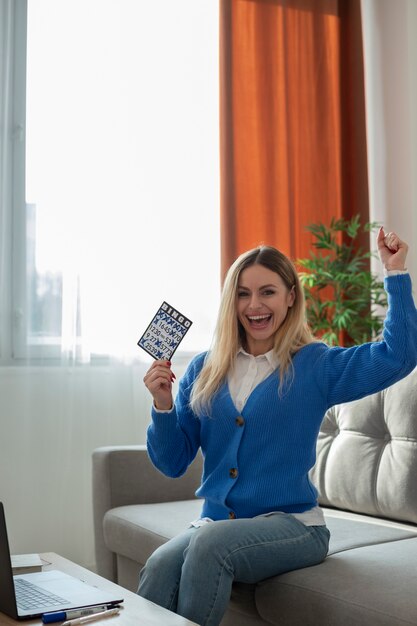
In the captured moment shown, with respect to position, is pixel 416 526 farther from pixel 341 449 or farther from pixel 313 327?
pixel 313 327

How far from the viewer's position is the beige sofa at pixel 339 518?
5.61ft

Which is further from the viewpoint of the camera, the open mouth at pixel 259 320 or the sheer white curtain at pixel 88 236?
the sheer white curtain at pixel 88 236

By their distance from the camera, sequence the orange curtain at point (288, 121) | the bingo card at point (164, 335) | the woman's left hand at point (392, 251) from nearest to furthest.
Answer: the woman's left hand at point (392, 251)
the bingo card at point (164, 335)
the orange curtain at point (288, 121)

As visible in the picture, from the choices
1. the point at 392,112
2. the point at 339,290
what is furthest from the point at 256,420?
the point at 392,112

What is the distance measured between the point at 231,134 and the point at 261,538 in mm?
2516

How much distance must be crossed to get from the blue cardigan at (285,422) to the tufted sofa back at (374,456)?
412mm

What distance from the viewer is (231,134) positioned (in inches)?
155

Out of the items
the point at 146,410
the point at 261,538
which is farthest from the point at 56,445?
the point at 261,538

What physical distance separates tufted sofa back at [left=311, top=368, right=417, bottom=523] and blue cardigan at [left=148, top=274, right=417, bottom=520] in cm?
41

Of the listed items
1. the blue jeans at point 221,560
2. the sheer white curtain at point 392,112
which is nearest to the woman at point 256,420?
the blue jeans at point 221,560

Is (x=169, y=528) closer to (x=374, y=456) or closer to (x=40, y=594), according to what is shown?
(x=374, y=456)

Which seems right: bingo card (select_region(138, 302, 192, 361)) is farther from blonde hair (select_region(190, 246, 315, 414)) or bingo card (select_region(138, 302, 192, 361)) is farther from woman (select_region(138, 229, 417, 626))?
blonde hair (select_region(190, 246, 315, 414))

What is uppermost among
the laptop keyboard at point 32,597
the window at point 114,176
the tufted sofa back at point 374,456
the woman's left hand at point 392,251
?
the window at point 114,176

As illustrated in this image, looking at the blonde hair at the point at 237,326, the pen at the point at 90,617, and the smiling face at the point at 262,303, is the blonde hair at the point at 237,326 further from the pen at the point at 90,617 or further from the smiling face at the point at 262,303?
the pen at the point at 90,617
